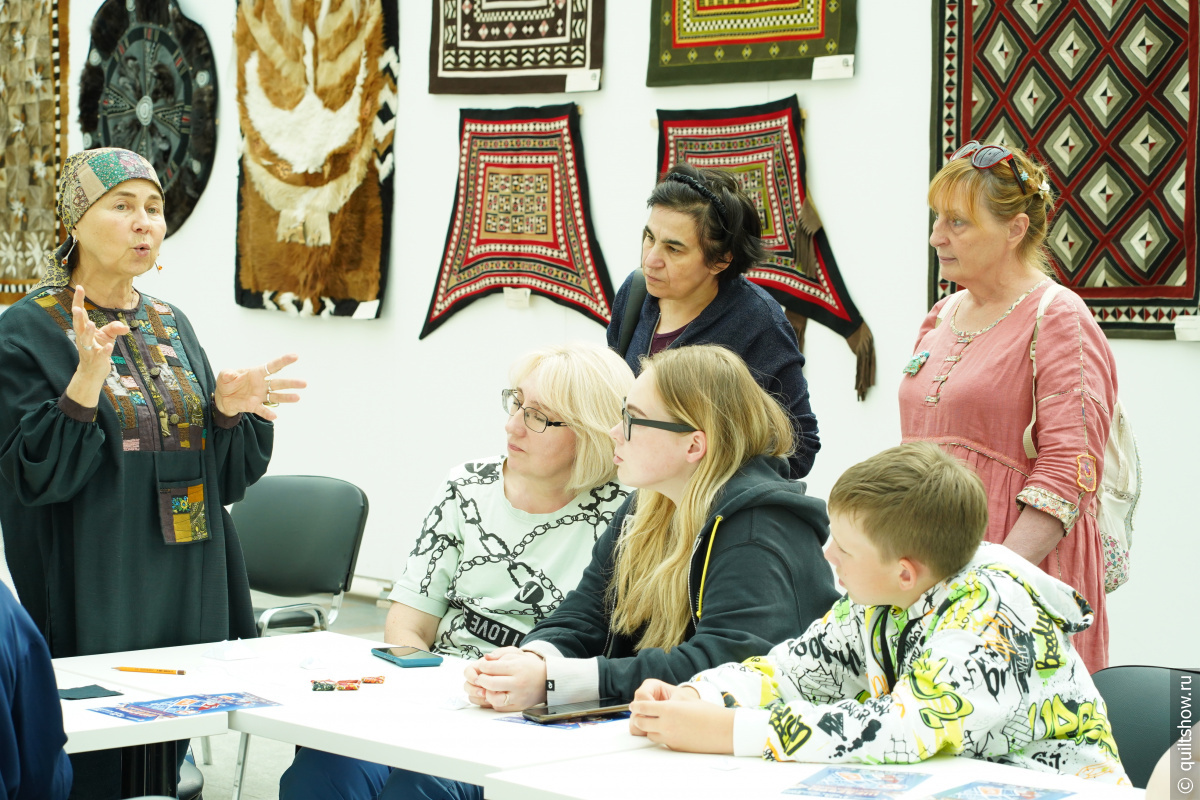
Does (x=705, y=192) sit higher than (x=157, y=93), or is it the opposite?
(x=157, y=93)

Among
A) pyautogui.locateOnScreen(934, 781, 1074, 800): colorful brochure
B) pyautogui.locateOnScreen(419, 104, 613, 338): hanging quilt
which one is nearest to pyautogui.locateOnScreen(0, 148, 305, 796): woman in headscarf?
pyautogui.locateOnScreen(934, 781, 1074, 800): colorful brochure

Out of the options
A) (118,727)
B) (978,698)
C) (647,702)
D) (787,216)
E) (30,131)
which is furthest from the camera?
(30,131)

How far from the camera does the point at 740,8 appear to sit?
4.80m

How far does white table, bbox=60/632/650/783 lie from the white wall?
8.36 ft

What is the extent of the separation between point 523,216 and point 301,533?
7.08 feet

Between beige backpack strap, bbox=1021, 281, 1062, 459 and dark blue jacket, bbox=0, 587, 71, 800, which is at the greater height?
beige backpack strap, bbox=1021, 281, 1062, 459

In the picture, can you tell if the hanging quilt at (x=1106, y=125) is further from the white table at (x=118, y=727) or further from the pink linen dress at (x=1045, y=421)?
the white table at (x=118, y=727)

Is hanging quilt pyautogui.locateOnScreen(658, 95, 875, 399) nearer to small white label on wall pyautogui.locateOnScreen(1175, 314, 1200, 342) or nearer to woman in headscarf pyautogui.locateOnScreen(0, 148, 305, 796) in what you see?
small white label on wall pyautogui.locateOnScreen(1175, 314, 1200, 342)

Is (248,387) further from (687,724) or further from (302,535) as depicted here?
(687,724)

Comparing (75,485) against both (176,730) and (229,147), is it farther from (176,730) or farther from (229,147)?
(229,147)

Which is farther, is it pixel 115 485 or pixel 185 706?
pixel 115 485

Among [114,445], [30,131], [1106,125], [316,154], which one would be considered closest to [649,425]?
[114,445]

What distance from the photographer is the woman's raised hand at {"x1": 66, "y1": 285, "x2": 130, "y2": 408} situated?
8.46ft

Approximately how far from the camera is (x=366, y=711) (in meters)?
2.06
